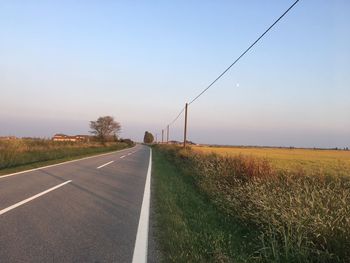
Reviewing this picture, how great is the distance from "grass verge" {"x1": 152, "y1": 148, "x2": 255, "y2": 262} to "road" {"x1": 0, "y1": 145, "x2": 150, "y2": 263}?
1.90 feet

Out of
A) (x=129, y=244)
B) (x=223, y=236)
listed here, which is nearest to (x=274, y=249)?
(x=223, y=236)

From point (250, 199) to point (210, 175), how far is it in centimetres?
644

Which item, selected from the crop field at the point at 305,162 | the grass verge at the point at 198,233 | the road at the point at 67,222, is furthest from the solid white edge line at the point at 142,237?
the crop field at the point at 305,162

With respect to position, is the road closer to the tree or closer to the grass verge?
the grass verge

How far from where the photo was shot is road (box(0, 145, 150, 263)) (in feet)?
19.6

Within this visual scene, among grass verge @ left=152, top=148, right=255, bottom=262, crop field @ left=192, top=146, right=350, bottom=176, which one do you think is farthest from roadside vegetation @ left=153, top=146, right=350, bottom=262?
crop field @ left=192, top=146, right=350, bottom=176

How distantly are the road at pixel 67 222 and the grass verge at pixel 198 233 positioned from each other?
578 mm

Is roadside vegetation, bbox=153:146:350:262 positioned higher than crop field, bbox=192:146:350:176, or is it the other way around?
crop field, bbox=192:146:350:176

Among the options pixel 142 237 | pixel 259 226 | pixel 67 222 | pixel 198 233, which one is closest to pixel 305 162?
pixel 259 226

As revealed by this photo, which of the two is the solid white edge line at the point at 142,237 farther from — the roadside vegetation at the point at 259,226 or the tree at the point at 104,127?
the tree at the point at 104,127

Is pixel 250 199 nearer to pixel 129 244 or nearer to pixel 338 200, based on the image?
pixel 338 200

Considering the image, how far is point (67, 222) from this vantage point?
26.7 ft

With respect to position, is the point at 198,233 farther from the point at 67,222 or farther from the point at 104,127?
the point at 104,127

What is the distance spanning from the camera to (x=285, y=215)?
22.4 feet
